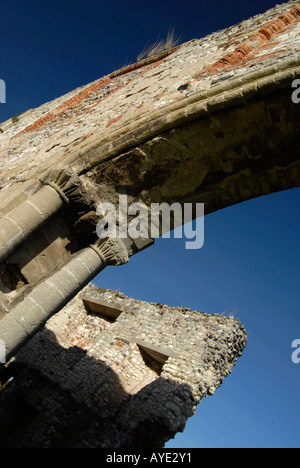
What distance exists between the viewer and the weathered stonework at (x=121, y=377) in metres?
7.19

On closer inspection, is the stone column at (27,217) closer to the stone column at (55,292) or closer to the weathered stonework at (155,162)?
the weathered stonework at (155,162)

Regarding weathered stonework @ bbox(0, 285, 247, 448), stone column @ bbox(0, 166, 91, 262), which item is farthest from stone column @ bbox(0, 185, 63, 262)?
weathered stonework @ bbox(0, 285, 247, 448)

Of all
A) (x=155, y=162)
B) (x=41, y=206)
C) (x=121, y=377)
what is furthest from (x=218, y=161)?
(x=121, y=377)

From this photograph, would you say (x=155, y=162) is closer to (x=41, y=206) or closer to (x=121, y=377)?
(x=41, y=206)

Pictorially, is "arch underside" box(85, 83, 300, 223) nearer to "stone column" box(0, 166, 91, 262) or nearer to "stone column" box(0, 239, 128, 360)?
"stone column" box(0, 166, 91, 262)

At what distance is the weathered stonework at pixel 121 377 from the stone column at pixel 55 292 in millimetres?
5380

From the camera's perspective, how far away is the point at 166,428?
22.0ft

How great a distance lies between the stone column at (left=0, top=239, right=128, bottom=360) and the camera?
2465 millimetres

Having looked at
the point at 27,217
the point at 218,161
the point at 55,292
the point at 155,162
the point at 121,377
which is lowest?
the point at 55,292

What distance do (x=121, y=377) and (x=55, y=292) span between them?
24.0ft

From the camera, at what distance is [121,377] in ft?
29.6

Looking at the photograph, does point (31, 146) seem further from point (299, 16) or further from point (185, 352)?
point (185, 352)

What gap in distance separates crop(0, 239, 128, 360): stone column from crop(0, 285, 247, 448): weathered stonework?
5.38 m
